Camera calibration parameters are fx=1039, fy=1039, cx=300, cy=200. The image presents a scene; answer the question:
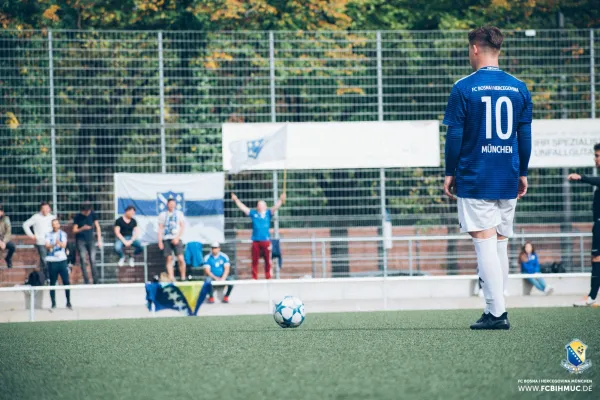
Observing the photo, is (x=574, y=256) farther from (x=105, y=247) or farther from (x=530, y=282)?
(x=105, y=247)

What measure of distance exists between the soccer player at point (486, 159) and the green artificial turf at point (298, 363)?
1.48 feet

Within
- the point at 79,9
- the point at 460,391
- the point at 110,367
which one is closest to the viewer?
the point at 460,391

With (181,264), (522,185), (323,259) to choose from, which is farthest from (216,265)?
(522,185)

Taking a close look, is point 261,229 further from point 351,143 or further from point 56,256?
point 56,256

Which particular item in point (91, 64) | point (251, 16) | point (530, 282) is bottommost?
point (530, 282)

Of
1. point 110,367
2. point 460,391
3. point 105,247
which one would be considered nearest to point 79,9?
point 105,247

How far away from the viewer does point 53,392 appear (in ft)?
14.1

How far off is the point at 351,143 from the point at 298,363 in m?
13.2

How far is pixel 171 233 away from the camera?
17.9m

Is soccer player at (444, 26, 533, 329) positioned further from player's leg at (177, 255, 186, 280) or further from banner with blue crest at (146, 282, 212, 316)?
player's leg at (177, 255, 186, 280)

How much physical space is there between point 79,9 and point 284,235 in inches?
347

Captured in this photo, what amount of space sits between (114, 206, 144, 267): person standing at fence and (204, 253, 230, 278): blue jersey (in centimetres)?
133

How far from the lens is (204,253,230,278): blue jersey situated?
17797mm

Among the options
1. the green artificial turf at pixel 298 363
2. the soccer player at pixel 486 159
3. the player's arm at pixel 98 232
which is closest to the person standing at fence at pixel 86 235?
the player's arm at pixel 98 232
